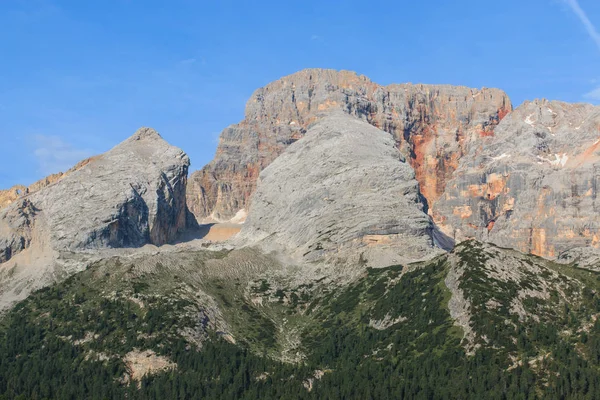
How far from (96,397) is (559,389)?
253 feet

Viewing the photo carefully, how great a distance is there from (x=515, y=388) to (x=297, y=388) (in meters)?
38.1

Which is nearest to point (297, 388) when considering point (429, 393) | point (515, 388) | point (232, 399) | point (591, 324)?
point (232, 399)

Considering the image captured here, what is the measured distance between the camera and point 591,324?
198 metres

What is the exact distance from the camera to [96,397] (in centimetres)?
19938

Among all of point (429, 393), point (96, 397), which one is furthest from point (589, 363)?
point (96, 397)

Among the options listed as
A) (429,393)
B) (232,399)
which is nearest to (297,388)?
(232,399)

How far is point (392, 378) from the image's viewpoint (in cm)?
19462

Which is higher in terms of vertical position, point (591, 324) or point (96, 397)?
point (591, 324)

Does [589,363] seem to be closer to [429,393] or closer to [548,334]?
[548,334]

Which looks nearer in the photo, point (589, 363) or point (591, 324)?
point (589, 363)

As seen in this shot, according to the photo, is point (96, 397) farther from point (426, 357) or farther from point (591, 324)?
point (591, 324)

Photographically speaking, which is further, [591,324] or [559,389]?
[591,324]

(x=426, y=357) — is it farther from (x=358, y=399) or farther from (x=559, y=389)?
(x=559, y=389)

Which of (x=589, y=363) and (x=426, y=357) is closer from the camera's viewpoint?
(x=589, y=363)
